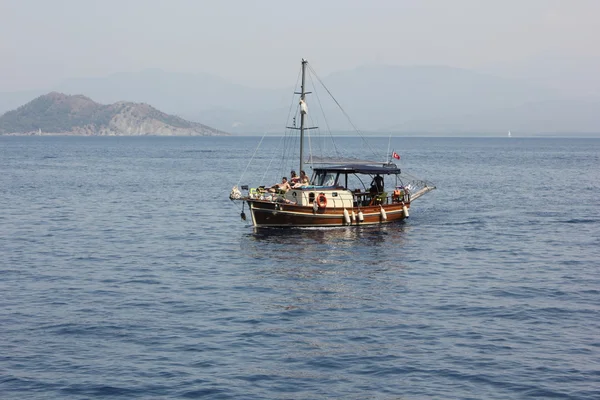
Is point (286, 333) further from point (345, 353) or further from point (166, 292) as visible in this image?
point (166, 292)

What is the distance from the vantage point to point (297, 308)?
3231 centimetres

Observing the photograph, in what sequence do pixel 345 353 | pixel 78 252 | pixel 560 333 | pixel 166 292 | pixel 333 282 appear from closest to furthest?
pixel 345 353 < pixel 560 333 < pixel 166 292 < pixel 333 282 < pixel 78 252

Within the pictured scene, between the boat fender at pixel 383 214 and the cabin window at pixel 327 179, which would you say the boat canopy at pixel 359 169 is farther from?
the boat fender at pixel 383 214

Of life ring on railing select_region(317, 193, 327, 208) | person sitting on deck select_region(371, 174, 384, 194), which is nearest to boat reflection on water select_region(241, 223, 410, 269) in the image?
life ring on railing select_region(317, 193, 327, 208)

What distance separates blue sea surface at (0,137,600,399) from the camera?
23812mm

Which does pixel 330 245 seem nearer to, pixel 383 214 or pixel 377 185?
pixel 383 214

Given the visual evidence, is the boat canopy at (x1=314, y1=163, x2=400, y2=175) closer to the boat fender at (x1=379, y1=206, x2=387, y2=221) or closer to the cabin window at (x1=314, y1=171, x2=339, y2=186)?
the cabin window at (x1=314, y1=171, x2=339, y2=186)

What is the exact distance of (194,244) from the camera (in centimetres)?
4922

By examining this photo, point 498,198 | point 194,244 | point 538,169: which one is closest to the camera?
point 194,244

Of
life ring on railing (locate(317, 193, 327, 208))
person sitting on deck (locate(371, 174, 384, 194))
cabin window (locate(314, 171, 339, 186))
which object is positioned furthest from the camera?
person sitting on deck (locate(371, 174, 384, 194))

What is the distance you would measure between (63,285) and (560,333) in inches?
840

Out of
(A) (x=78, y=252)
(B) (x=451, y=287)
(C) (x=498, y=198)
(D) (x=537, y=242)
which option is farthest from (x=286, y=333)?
(C) (x=498, y=198)

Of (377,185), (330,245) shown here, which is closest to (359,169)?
(377,185)

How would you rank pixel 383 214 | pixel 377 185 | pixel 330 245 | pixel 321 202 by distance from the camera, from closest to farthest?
1. pixel 330 245
2. pixel 321 202
3. pixel 383 214
4. pixel 377 185
